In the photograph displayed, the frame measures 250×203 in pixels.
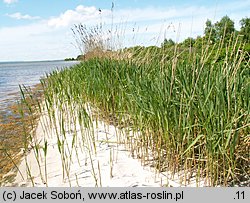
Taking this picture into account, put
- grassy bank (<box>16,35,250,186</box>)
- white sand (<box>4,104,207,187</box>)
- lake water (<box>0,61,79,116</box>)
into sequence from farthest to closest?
lake water (<box>0,61,79,116</box>) → white sand (<box>4,104,207,187</box>) → grassy bank (<box>16,35,250,186</box>)

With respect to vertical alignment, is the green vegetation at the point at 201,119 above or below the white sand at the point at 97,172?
above

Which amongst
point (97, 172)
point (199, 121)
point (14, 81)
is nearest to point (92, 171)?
point (97, 172)

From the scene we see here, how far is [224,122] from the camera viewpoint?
Result: 229cm

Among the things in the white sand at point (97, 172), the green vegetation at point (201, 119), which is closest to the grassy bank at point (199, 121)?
the green vegetation at point (201, 119)

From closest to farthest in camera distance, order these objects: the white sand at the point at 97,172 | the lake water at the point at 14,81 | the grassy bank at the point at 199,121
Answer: the grassy bank at the point at 199,121, the white sand at the point at 97,172, the lake water at the point at 14,81

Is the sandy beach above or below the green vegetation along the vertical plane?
below

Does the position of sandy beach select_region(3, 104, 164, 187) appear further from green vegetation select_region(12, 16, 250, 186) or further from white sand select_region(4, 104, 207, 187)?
green vegetation select_region(12, 16, 250, 186)

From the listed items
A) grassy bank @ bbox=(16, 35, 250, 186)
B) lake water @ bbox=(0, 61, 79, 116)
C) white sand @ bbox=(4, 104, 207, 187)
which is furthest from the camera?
lake water @ bbox=(0, 61, 79, 116)

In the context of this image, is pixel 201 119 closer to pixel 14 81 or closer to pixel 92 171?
pixel 92 171

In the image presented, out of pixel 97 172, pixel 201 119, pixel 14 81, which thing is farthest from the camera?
pixel 14 81

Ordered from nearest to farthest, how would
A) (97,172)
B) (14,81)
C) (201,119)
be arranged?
1. (201,119)
2. (97,172)
3. (14,81)

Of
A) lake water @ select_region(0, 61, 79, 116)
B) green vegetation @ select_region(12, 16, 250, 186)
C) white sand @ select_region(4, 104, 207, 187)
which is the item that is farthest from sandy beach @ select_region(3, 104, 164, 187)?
lake water @ select_region(0, 61, 79, 116)

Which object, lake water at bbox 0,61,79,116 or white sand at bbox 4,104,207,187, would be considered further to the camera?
lake water at bbox 0,61,79,116

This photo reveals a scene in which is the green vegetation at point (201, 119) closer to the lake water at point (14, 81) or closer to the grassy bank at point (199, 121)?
the grassy bank at point (199, 121)
